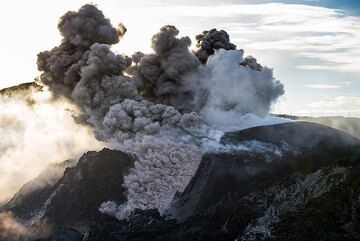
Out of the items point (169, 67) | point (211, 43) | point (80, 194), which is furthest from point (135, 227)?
point (211, 43)

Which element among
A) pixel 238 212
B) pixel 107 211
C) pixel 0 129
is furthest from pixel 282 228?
pixel 0 129

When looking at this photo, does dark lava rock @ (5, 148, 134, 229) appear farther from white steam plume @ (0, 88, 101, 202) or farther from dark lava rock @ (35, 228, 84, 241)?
white steam plume @ (0, 88, 101, 202)

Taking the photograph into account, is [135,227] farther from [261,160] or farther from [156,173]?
[261,160]

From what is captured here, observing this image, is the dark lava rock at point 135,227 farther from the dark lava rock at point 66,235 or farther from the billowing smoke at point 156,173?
the billowing smoke at point 156,173

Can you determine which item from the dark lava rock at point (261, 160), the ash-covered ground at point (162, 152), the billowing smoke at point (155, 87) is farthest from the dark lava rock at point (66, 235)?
the billowing smoke at point (155, 87)

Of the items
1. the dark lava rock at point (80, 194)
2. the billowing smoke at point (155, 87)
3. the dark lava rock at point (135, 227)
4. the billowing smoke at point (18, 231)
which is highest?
the billowing smoke at point (155, 87)

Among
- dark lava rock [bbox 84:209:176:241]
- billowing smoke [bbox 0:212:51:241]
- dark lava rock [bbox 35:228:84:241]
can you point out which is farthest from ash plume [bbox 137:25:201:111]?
dark lava rock [bbox 35:228:84:241]
